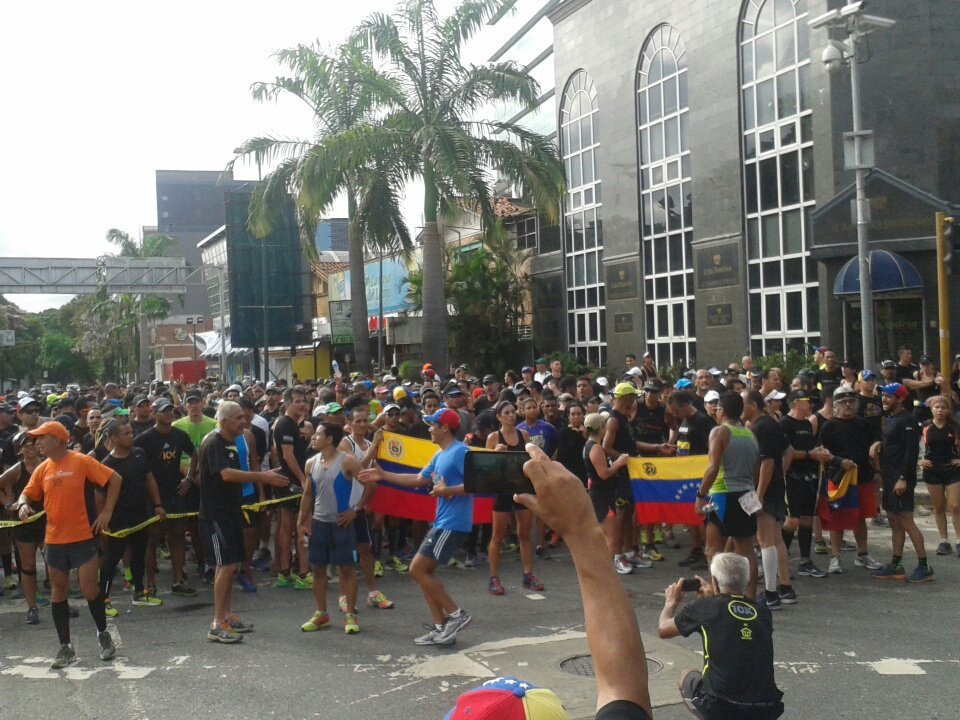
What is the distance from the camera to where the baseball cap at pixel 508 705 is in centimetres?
192

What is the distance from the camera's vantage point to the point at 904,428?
31.1 ft

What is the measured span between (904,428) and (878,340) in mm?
13102


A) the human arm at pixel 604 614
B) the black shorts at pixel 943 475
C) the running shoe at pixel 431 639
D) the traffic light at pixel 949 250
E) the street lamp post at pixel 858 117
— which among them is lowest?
the running shoe at pixel 431 639

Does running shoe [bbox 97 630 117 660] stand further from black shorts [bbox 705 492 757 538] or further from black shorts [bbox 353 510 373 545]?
black shorts [bbox 705 492 757 538]

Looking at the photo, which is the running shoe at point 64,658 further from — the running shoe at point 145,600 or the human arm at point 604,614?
the human arm at point 604,614

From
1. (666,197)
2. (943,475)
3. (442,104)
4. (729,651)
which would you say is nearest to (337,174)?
(442,104)

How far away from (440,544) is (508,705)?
571 centimetres

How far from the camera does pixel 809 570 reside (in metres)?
9.34

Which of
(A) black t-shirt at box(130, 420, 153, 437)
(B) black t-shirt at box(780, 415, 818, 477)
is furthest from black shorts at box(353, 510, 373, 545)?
(B) black t-shirt at box(780, 415, 818, 477)

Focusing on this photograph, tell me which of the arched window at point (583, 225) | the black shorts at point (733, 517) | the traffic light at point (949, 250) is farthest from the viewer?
the arched window at point (583, 225)

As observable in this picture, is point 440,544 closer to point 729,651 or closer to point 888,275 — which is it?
point 729,651

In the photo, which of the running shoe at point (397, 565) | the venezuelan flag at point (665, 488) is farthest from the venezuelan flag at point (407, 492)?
the venezuelan flag at point (665, 488)

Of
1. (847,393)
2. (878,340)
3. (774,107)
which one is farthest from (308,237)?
(847,393)

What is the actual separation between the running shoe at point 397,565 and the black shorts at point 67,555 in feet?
12.4
